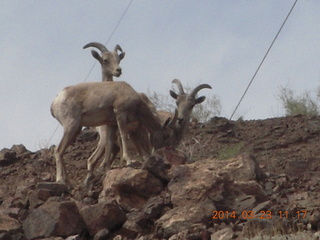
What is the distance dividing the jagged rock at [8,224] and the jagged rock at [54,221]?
0.39ft

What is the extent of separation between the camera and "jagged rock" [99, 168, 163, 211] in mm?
14906

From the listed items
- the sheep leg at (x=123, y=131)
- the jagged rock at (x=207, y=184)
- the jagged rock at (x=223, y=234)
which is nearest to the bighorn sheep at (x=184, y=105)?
the sheep leg at (x=123, y=131)

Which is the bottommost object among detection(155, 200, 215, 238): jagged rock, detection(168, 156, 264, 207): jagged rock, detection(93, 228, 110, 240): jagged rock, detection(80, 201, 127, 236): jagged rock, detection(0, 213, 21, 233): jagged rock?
detection(0, 213, 21, 233): jagged rock

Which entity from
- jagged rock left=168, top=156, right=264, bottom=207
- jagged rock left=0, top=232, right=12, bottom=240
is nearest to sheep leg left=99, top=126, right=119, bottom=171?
jagged rock left=168, top=156, right=264, bottom=207

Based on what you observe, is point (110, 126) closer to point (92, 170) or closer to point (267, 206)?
point (92, 170)

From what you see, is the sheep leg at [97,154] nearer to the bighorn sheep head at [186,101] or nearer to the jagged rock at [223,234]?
the bighorn sheep head at [186,101]

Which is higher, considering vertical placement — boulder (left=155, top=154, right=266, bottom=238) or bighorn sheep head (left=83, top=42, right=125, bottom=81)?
bighorn sheep head (left=83, top=42, right=125, bottom=81)

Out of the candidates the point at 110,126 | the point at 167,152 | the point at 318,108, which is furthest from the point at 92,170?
the point at 318,108

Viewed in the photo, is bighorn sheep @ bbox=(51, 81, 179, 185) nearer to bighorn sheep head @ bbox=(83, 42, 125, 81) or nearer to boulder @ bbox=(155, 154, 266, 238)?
bighorn sheep head @ bbox=(83, 42, 125, 81)

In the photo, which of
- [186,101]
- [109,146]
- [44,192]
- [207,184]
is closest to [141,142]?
[109,146]

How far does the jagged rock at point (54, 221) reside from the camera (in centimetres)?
1379

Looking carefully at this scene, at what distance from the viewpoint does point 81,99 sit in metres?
17.8

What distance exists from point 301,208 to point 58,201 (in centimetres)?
347
